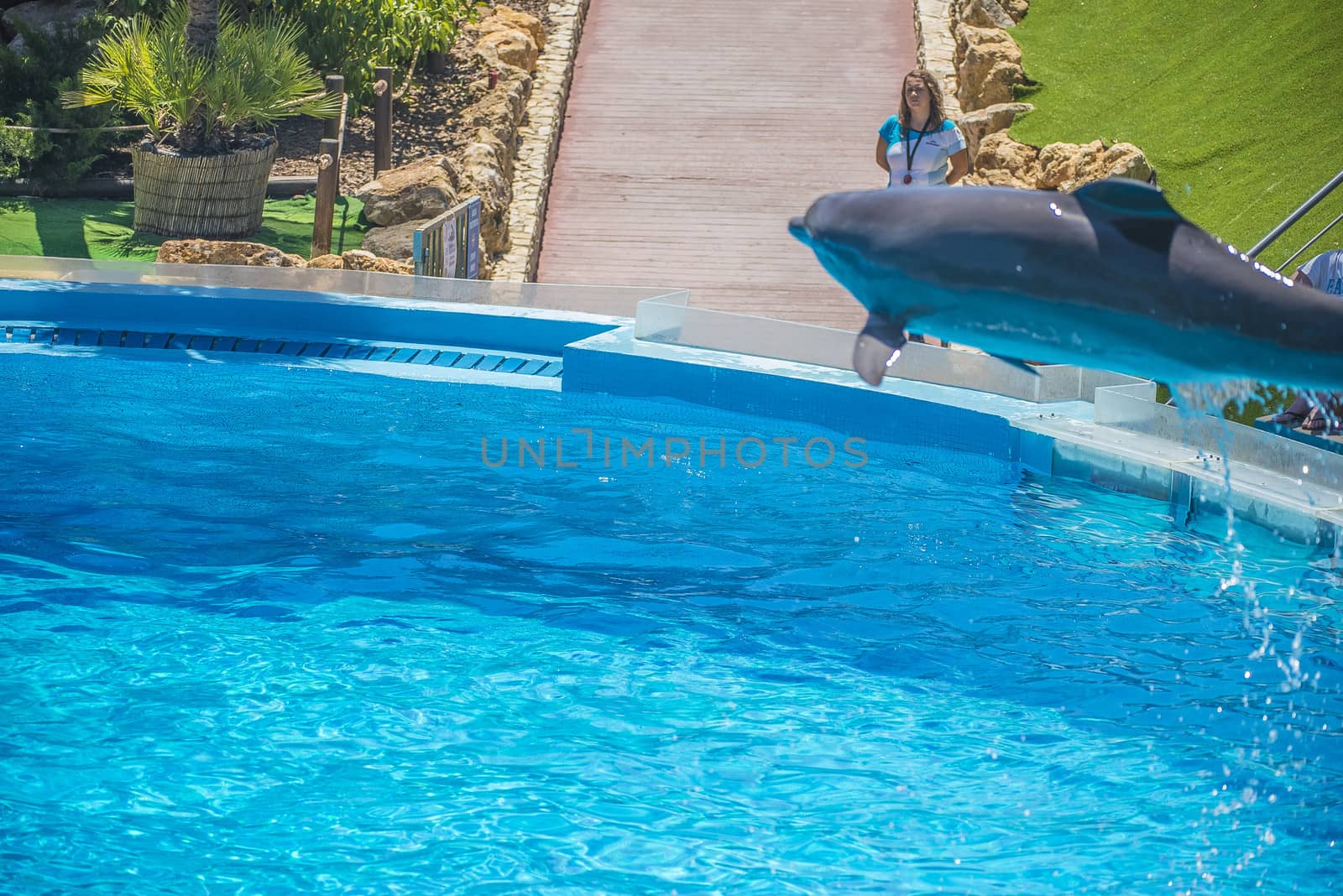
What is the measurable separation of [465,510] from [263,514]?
1026 millimetres

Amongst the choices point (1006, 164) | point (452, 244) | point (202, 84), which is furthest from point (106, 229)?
point (1006, 164)

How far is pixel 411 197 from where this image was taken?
1244cm

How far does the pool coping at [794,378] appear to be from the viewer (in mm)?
6625

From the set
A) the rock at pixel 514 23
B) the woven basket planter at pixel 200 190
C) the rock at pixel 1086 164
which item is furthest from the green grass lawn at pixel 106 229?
the rock at pixel 1086 164

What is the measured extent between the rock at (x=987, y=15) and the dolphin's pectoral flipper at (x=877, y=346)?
13.8 m

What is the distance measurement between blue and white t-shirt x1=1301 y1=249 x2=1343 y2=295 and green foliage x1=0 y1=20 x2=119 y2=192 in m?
11.0

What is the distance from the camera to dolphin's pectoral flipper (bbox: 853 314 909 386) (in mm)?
2758

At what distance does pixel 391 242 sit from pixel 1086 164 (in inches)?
242

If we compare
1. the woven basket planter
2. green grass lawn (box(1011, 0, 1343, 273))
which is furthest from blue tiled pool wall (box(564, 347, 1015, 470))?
the woven basket planter

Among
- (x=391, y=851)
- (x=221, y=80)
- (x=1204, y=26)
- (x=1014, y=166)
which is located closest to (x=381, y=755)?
(x=391, y=851)

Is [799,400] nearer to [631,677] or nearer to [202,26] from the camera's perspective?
[631,677]

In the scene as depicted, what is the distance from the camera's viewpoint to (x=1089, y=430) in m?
7.41

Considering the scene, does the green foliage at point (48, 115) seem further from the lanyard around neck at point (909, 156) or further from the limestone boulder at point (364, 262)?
the lanyard around neck at point (909, 156)

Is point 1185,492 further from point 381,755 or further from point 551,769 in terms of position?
point 381,755
